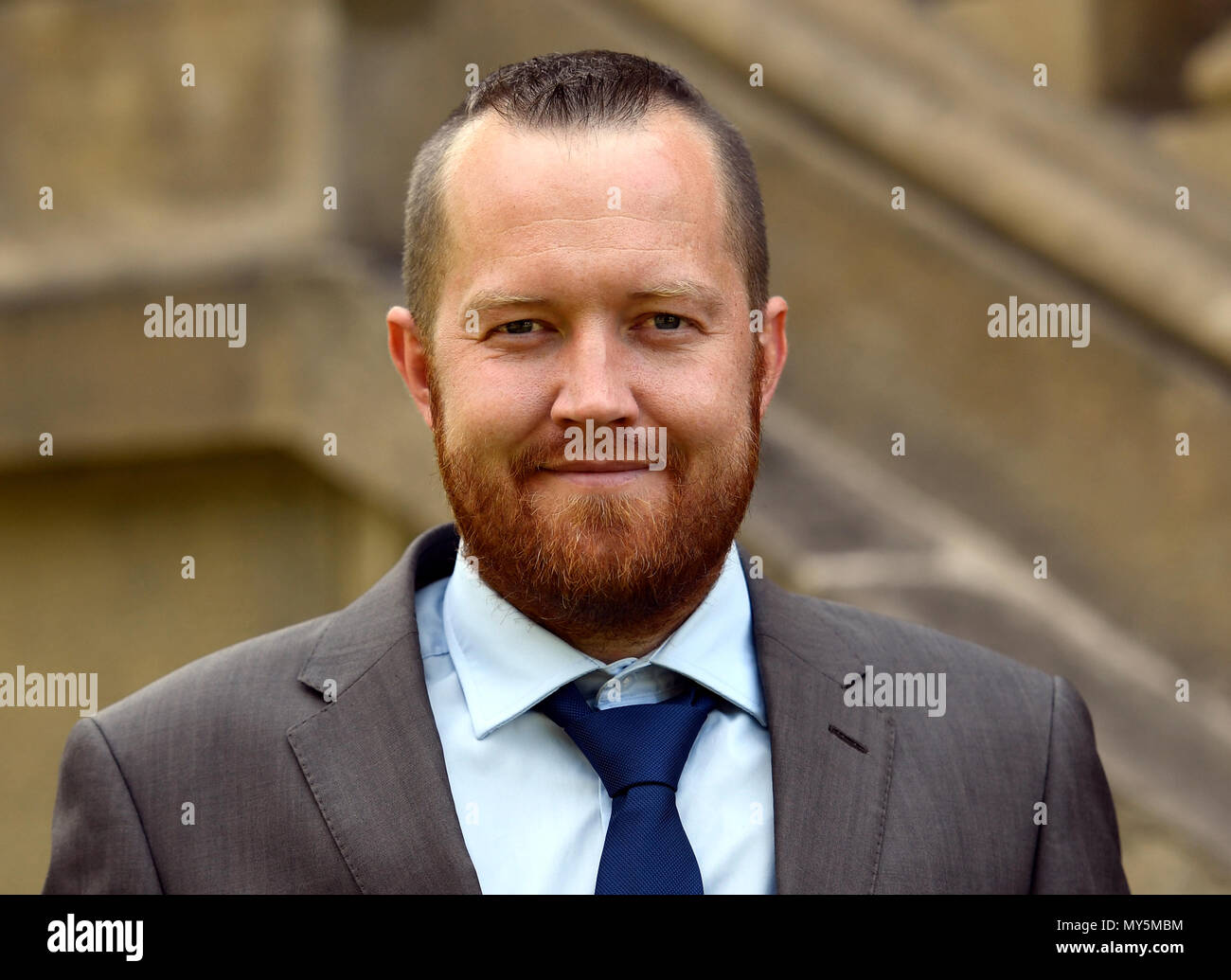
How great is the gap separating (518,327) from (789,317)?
3544 millimetres

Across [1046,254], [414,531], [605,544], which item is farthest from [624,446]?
[1046,254]

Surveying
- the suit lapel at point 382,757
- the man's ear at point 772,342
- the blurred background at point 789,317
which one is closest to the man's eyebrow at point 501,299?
the man's ear at point 772,342

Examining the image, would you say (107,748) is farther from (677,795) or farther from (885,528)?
(885,528)

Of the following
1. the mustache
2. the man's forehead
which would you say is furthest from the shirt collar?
the man's forehead

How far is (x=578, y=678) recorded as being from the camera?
2.95m

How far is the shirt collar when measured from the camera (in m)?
2.92

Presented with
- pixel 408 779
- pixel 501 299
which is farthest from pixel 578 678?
pixel 501 299

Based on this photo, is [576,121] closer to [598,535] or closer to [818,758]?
[598,535]

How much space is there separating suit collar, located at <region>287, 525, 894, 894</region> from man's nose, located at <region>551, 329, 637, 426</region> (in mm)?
629

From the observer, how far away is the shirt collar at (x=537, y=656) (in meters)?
2.92

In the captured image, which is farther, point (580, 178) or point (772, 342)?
point (772, 342)

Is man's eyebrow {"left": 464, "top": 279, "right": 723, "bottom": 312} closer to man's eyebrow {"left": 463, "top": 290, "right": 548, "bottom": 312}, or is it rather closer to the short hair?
man's eyebrow {"left": 463, "top": 290, "right": 548, "bottom": 312}

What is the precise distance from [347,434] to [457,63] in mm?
1728

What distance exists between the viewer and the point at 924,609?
18.3 ft
